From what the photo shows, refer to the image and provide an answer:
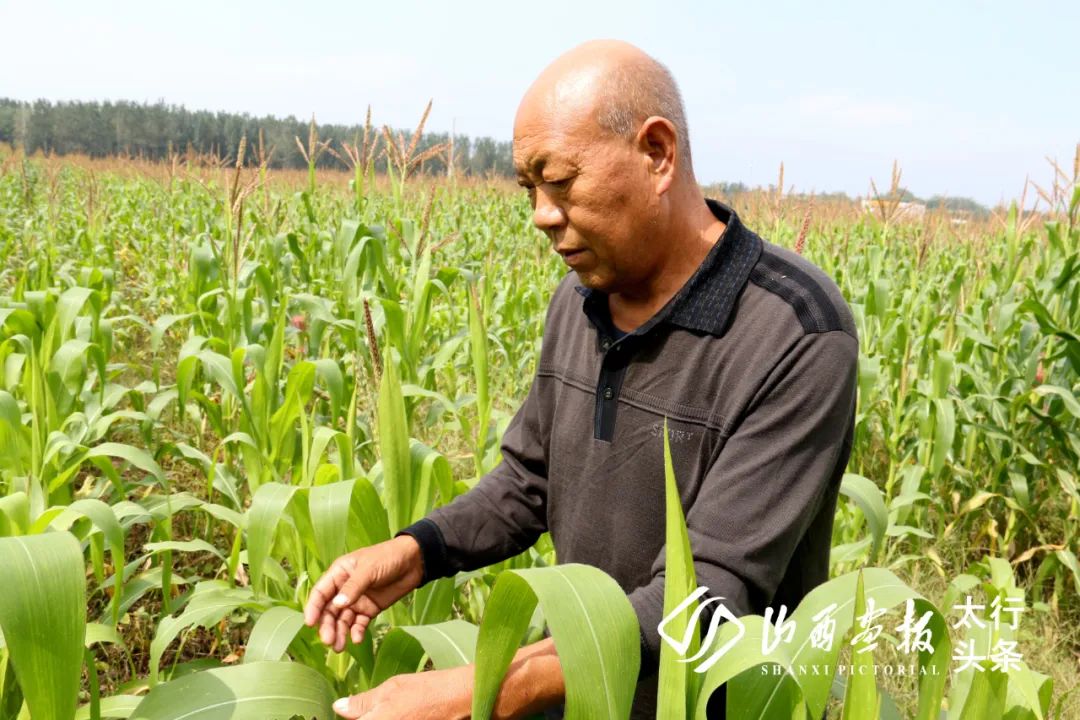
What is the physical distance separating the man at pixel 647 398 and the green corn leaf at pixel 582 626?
0.18 metres

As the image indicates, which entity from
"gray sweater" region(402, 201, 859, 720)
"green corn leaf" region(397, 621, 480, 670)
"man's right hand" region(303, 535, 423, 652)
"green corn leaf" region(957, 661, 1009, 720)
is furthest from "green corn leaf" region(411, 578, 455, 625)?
"green corn leaf" region(957, 661, 1009, 720)

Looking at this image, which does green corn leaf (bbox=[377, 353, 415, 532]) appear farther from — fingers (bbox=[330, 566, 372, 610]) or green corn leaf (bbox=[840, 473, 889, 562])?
green corn leaf (bbox=[840, 473, 889, 562])

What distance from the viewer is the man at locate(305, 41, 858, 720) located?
1.28 m

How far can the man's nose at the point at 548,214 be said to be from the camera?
4.86ft

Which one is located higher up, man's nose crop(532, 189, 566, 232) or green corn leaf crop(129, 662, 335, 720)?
man's nose crop(532, 189, 566, 232)

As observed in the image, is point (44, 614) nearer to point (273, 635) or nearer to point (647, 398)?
point (273, 635)

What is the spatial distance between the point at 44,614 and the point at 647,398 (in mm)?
955

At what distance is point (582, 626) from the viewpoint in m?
0.94

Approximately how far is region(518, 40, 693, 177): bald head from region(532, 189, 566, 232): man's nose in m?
0.14

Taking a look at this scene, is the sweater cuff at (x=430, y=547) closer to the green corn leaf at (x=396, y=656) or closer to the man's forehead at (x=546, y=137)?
the green corn leaf at (x=396, y=656)

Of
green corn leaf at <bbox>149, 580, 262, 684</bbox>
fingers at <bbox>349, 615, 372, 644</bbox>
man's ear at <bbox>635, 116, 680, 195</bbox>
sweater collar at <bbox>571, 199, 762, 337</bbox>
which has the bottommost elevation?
green corn leaf at <bbox>149, 580, 262, 684</bbox>

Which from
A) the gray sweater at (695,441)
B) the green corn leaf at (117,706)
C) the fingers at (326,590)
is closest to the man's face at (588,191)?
the gray sweater at (695,441)

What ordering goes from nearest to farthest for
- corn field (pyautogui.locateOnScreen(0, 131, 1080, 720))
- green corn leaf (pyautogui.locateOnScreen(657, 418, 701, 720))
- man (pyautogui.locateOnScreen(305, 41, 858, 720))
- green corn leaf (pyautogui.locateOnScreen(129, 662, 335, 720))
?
green corn leaf (pyautogui.locateOnScreen(657, 418, 701, 720)), corn field (pyautogui.locateOnScreen(0, 131, 1080, 720)), green corn leaf (pyautogui.locateOnScreen(129, 662, 335, 720)), man (pyautogui.locateOnScreen(305, 41, 858, 720))

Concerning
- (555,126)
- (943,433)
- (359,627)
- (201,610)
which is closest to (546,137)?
(555,126)
